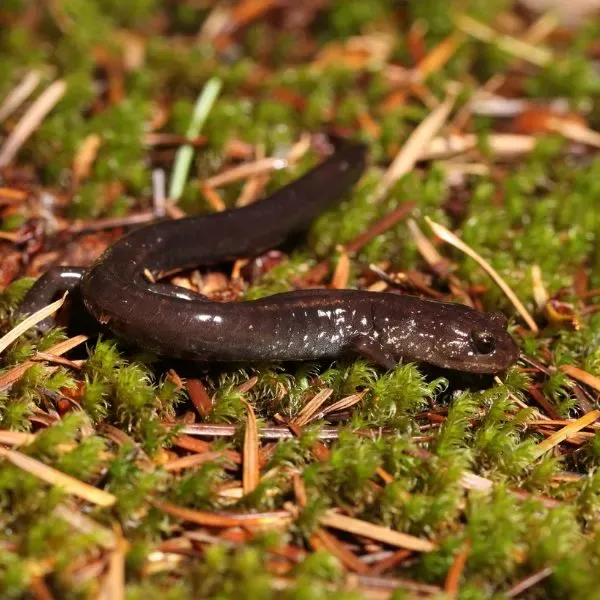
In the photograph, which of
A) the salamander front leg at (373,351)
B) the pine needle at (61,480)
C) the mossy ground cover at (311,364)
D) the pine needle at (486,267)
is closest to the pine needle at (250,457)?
the mossy ground cover at (311,364)

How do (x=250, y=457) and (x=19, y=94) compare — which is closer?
(x=250, y=457)

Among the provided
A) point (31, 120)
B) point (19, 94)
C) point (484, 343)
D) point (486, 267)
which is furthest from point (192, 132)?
point (484, 343)

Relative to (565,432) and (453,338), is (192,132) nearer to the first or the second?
(453,338)

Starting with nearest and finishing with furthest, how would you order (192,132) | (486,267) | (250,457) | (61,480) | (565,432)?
(61,480) → (250,457) → (565,432) → (486,267) → (192,132)

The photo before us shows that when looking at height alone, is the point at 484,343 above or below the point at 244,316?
below

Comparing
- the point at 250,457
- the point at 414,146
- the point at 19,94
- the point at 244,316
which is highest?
the point at 19,94

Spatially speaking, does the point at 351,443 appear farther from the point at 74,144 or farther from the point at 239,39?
the point at 239,39

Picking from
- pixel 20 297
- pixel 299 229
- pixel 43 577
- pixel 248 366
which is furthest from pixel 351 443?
pixel 20 297

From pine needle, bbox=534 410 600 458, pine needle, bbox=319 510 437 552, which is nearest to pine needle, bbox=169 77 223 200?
pine needle, bbox=319 510 437 552
